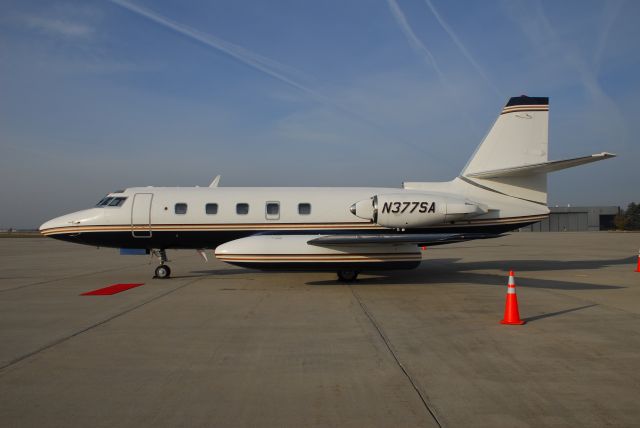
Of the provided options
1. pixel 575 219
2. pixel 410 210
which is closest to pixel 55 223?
pixel 410 210

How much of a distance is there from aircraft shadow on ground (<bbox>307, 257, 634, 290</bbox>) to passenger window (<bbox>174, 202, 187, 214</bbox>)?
427 centimetres

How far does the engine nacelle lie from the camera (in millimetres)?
12727

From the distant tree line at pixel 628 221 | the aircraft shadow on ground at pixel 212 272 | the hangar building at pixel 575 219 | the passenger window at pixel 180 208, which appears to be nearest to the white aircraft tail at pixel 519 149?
the aircraft shadow on ground at pixel 212 272

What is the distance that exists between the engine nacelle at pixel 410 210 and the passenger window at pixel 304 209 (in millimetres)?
1395

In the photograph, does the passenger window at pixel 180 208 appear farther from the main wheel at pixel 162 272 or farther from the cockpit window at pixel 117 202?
the main wheel at pixel 162 272

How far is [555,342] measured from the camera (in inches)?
253

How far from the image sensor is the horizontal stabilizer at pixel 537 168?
11781 millimetres

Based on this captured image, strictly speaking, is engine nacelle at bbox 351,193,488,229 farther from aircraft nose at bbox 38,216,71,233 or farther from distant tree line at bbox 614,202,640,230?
distant tree line at bbox 614,202,640,230

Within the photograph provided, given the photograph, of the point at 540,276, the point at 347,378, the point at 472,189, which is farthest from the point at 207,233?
the point at 540,276

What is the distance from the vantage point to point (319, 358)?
226 inches

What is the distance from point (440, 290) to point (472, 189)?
13.7 ft

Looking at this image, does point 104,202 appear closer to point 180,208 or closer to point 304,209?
point 180,208

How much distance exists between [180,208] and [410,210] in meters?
6.62

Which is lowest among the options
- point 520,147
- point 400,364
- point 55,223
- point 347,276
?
point 400,364
